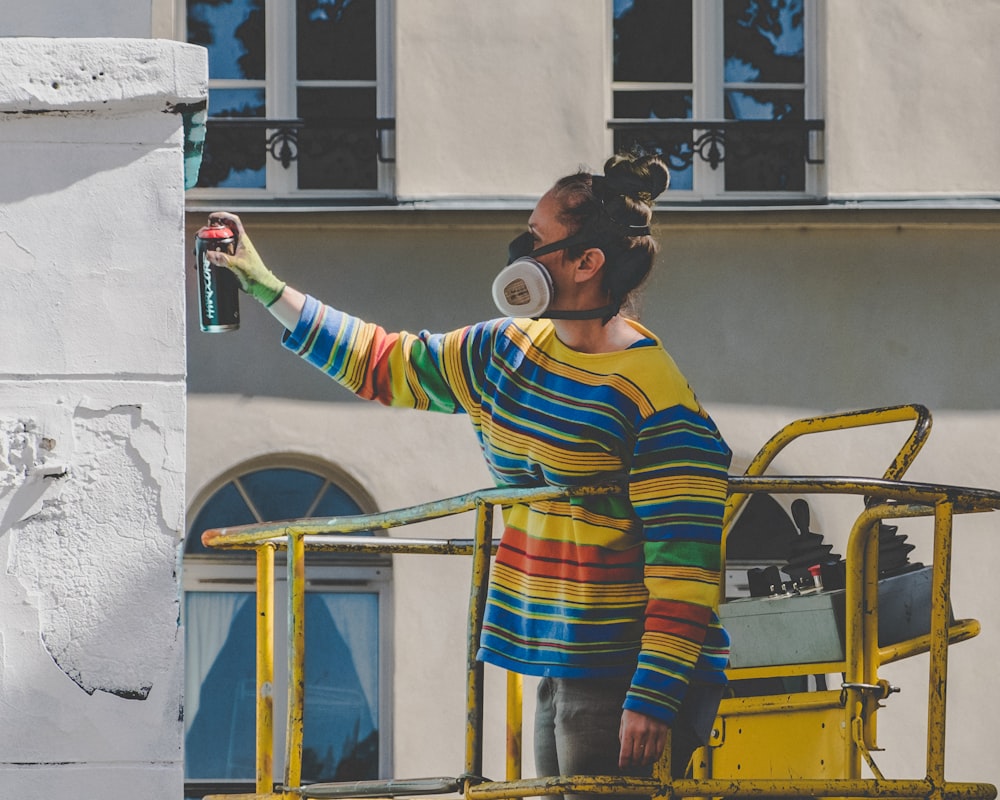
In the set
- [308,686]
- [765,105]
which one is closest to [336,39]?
[765,105]

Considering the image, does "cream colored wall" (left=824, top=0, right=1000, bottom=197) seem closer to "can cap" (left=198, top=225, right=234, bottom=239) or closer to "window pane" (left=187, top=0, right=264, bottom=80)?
"window pane" (left=187, top=0, right=264, bottom=80)

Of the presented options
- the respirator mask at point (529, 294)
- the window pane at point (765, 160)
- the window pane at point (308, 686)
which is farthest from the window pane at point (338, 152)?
the respirator mask at point (529, 294)

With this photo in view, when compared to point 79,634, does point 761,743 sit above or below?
below

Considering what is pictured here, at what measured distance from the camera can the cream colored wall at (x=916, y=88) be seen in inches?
416

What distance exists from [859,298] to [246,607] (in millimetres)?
3606

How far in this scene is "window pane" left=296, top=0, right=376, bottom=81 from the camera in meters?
10.7

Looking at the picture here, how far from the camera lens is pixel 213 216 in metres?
4.32

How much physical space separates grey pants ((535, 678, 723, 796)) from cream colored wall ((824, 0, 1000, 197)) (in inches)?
275

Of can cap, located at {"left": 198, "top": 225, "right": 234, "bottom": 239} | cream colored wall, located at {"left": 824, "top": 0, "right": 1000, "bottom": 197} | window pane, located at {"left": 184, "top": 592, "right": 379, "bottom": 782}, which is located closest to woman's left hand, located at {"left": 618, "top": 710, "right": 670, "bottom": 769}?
can cap, located at {"left": 198, "top": 225, "right": 234, "bottom": 239}

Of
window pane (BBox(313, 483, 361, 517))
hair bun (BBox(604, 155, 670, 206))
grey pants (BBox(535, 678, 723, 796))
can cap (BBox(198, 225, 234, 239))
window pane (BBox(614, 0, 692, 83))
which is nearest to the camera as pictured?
grey pants (BBox(535, 678, 723, 796))

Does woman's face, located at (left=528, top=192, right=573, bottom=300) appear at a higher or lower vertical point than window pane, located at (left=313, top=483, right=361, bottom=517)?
higher

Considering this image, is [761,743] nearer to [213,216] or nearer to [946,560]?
[946,560]

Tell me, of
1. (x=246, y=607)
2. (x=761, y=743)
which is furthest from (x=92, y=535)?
(x=246, y=607)

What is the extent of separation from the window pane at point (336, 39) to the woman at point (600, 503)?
262 inches
